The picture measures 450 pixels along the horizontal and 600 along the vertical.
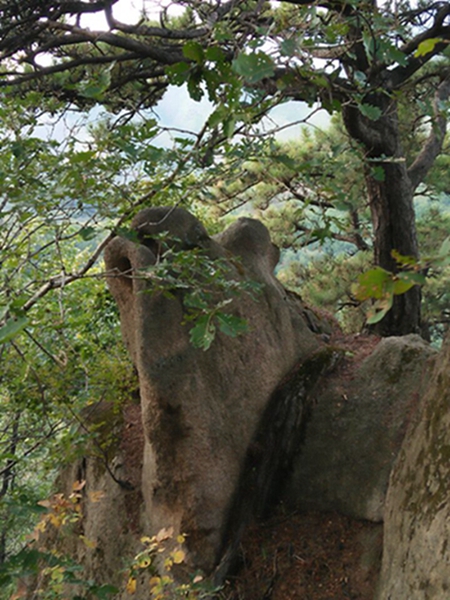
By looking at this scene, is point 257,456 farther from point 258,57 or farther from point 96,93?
point 258,57

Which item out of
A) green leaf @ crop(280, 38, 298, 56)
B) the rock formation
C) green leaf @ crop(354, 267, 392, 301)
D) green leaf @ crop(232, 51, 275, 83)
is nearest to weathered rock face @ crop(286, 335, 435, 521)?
the rock formation

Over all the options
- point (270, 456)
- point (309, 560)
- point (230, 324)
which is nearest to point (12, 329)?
point (230, 324)

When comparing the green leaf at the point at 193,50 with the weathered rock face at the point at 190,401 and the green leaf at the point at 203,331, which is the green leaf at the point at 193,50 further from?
the weathered rock face at the point at 190,401

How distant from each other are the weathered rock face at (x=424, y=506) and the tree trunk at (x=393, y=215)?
11.9ft

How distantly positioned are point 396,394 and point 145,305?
205cm

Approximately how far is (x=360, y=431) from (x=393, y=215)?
2.98 metres

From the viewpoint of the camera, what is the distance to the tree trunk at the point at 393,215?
5.59m

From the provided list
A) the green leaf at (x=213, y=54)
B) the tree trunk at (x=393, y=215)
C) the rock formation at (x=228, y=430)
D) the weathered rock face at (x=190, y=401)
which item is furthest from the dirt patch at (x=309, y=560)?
the green leaf at (x=213, y=54)

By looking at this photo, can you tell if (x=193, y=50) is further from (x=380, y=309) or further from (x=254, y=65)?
(x=380, y=309)

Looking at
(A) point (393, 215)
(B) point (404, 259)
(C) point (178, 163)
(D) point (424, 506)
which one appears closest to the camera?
(B) point (404, 259)

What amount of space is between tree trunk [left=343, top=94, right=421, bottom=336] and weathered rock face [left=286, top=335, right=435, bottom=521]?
166 centimetres

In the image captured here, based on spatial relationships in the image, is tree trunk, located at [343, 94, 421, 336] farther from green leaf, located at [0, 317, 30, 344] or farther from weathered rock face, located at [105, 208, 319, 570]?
green leaf, located at [0, 317, 30, 344]

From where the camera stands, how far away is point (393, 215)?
232 inches

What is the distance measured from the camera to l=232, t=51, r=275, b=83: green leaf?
1.27 meters
